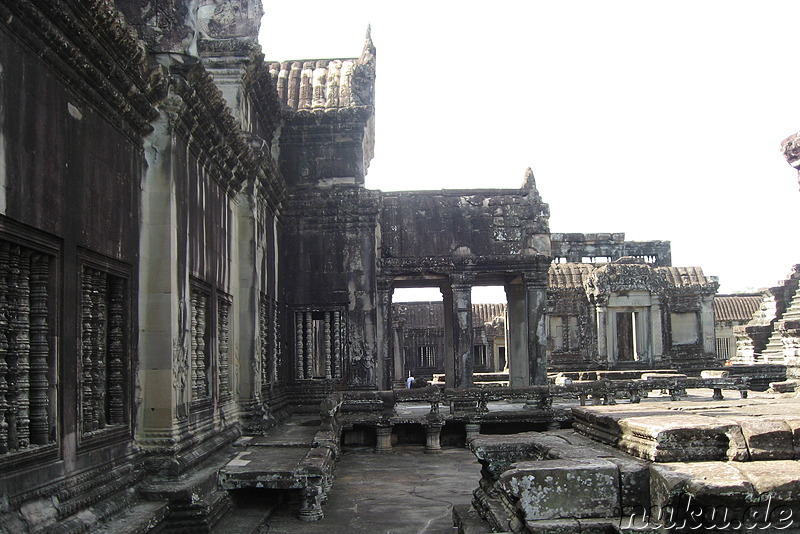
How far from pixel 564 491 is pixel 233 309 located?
703 cm

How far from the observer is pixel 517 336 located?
18.8 meters

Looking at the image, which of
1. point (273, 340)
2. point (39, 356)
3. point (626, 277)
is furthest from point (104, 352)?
point (626, 277)

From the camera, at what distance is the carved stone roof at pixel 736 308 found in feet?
131

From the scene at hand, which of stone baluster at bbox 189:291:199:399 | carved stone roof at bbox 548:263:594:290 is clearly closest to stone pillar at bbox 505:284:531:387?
carved stone roof at bbox 548:263:594:290

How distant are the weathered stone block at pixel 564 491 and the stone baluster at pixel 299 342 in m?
10.4

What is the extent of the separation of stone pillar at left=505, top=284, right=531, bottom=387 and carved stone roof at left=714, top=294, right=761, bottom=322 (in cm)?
2482

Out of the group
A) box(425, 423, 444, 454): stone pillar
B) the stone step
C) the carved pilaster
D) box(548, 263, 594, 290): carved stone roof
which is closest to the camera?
the stone step

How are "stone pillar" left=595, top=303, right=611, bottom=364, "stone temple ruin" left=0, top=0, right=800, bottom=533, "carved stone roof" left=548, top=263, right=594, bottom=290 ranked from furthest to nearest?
1. "carved stone roof" left=548, top=263, right=594, bottom=290
2. "stone pillar" left=595, top=303, right=611, bottom=364
3. "stone temple ruin" left=0, top=0, right=800, bottom=533

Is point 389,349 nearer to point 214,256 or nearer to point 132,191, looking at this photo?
point 214,256

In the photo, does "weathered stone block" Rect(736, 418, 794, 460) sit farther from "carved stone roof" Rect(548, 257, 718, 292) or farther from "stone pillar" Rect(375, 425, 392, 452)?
"carved stone roof" Rect(548, 257, 718, 292)

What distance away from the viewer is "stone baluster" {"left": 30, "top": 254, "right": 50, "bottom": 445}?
542 cm

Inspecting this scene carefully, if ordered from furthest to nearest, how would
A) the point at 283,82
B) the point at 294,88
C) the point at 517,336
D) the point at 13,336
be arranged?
1. the point at 517,336
2. the point at 283,82
3. the point at 294,88
4. the point at 13,336

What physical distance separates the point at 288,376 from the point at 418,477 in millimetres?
4530

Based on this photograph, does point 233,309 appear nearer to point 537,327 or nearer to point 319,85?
point 319,85
